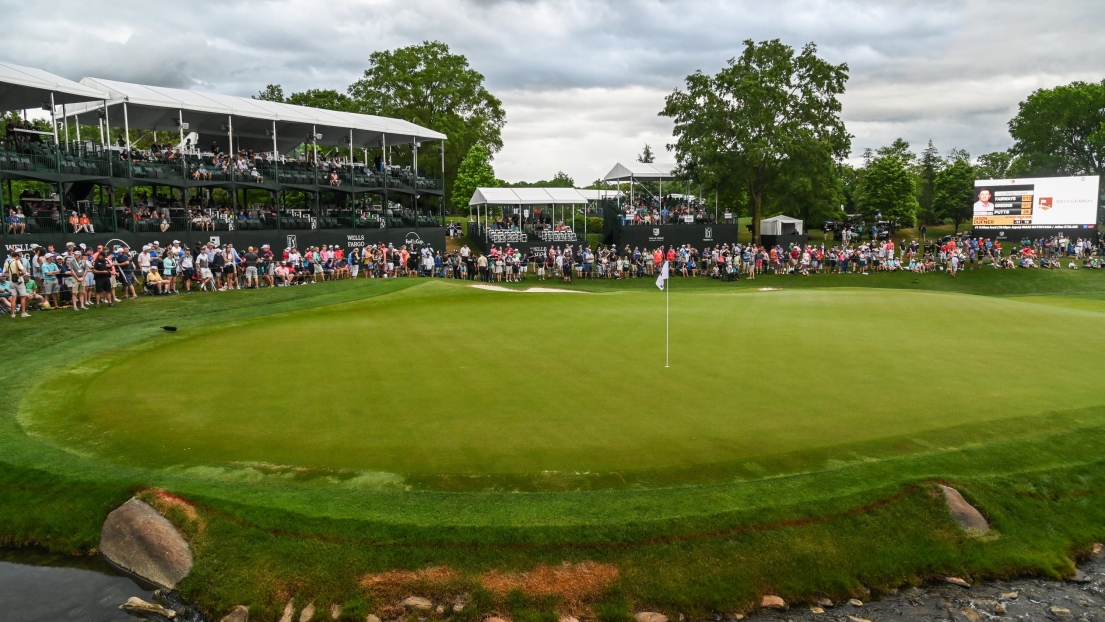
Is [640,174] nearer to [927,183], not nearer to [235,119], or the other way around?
[235,119]

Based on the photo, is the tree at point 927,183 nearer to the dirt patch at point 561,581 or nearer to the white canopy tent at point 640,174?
the white canopy tent at point 640,174

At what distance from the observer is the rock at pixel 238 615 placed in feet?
19.8

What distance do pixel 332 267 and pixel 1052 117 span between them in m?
88.2

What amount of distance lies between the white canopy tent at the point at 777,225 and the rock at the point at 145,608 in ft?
164

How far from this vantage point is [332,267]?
30.9 m

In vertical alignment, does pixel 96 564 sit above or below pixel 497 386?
below

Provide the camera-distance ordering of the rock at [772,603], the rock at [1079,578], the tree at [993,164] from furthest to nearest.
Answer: the tree at [993,164], the rock at [1079,578], the rock at [772,603]

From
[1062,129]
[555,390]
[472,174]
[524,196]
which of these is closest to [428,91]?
[472,174]

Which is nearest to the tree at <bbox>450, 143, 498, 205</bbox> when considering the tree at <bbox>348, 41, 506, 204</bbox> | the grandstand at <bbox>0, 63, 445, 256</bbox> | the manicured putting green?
the tree at <bbox>348, 41, 506, 204</bbox>

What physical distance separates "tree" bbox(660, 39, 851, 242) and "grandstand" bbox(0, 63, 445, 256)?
17.0m

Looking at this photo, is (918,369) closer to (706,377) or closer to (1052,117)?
(706,377)

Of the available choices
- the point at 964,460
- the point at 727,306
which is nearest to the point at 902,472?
the point at 964,460

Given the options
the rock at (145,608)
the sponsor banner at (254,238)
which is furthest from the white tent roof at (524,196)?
the rock at (145,608)

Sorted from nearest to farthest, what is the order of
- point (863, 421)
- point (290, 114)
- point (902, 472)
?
point (902, 472), point (863, 421), point (290, 114)
